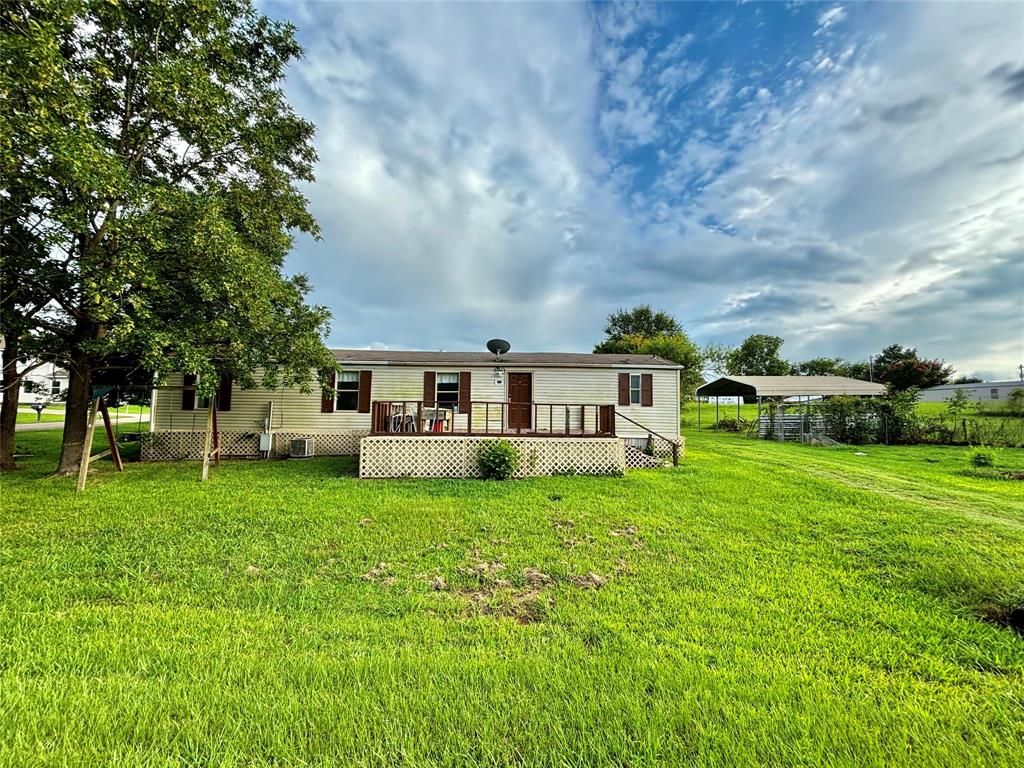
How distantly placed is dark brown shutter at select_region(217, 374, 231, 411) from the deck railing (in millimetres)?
5475

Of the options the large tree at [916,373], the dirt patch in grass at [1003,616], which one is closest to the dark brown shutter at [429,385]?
the dirt patch in grass at [1003,616]

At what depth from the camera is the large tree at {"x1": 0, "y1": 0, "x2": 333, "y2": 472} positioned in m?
5.59

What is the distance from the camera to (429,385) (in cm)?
1259

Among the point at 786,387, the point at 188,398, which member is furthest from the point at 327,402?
the point at 786,387

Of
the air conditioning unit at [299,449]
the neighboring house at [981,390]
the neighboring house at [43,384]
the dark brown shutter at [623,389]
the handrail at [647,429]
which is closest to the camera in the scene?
the neighboring house at [43,384]

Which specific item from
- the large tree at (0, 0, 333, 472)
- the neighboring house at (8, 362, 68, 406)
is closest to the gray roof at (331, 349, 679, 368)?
the large tree at (0, 0, 333, 472)

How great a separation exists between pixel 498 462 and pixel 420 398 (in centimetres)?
478

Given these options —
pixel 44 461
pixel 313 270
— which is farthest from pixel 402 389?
pixel 44 461

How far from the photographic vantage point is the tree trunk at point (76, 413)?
28.1 feet

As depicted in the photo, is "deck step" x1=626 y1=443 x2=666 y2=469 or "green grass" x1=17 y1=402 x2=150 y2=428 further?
"green grass" x1=17 y1=402 x2=150 y2=428

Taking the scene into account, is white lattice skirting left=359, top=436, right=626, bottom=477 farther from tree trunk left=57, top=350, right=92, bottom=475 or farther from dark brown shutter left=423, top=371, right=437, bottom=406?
tree trunk left=57, top=350, right=92, bottom=475

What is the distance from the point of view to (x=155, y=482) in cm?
789

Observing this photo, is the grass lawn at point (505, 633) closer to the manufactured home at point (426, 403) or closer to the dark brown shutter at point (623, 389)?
the manufactured home at point (426, 403)

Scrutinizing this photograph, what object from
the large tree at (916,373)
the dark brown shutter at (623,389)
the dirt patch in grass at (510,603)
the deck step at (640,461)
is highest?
the large tree at (916,373)
